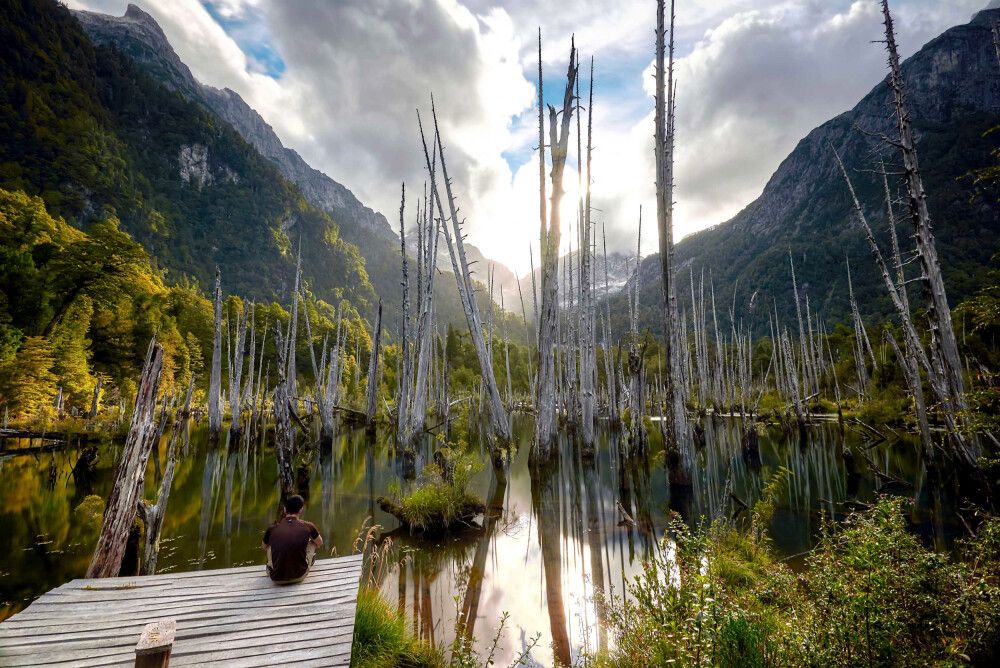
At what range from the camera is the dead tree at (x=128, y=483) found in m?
5.26

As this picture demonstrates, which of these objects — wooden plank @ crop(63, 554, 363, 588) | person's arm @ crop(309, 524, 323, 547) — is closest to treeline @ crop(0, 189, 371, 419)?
wooden plank @ crop(63, 554, 363, 588)

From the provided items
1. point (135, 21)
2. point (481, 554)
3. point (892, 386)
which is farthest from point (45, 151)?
point (135, 21)

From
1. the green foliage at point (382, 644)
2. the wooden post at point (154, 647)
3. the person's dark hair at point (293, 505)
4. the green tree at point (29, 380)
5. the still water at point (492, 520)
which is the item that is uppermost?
the green tree at point (29, 380)

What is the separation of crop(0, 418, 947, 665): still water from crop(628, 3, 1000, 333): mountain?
4031 cm

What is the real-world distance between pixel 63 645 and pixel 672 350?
12.3 m

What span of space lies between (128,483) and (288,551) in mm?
3032

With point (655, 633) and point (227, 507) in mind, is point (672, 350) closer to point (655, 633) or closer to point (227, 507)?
point (655, 633)

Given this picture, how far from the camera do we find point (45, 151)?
206 feet

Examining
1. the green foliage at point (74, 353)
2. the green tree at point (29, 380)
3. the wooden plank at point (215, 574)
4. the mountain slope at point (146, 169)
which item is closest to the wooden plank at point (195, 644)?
the wooden plank at point (215, 574)

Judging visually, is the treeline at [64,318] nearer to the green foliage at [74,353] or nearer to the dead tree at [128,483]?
the green foliage at [74,353]

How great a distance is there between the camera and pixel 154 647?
2.21m

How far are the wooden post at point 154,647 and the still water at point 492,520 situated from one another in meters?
2.82

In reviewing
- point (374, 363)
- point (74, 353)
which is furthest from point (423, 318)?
point (74, 353)

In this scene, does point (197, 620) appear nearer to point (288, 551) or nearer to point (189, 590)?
point (189, 590)
